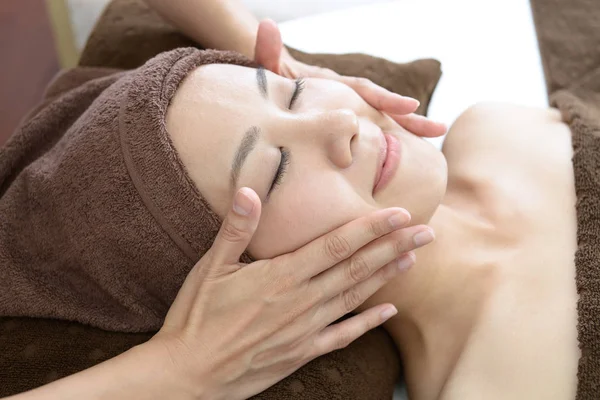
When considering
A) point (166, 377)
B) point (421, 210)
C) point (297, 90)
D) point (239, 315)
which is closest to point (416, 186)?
point (421, 210)

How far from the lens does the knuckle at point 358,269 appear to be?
0.91 m

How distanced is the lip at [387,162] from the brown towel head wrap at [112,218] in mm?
268

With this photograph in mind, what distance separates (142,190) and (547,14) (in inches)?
52.3

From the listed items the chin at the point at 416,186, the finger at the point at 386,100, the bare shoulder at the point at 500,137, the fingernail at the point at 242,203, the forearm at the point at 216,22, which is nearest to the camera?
the fingernail at the point at 242,203

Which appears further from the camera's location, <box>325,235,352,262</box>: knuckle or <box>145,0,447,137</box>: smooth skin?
<box>145,0,447,137</box>: smooth skin

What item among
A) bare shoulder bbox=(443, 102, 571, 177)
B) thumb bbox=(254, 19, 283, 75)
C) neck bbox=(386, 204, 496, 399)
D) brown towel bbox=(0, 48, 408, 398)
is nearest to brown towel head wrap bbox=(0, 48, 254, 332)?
brown towel bbox=(0, 48, 408, 398)

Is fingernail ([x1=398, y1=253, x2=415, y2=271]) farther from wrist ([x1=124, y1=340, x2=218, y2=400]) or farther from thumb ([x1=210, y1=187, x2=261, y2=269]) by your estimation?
wrist ([x1=124, y1=340, x2=218, y2=400])

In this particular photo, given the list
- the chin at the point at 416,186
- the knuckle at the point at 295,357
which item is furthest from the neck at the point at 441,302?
the knuckle at the point at 295,357

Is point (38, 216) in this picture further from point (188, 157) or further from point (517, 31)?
Answer: point (517, 31)

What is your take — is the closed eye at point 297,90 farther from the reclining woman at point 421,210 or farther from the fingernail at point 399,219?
the fingernail at point 399,219

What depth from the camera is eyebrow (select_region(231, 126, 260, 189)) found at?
2.89 ft

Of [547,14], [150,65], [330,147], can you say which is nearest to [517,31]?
[547,14]

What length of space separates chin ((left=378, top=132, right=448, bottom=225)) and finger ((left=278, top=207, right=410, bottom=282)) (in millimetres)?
83

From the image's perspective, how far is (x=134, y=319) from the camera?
104 centimetres
